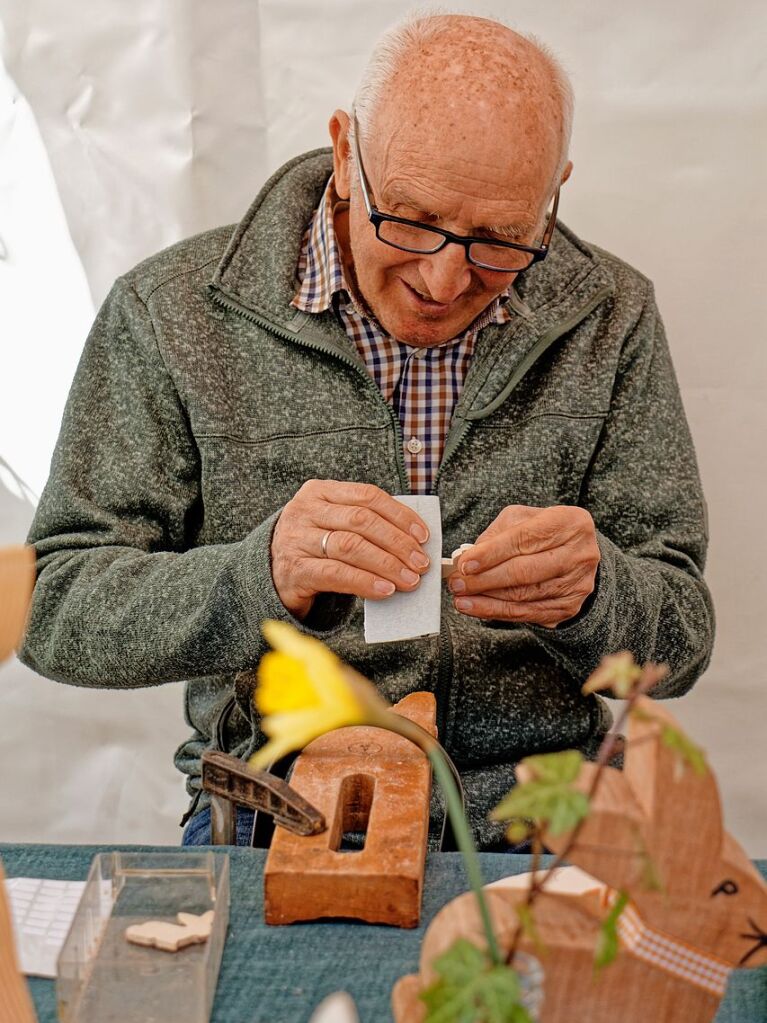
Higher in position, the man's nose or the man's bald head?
the man's bald head

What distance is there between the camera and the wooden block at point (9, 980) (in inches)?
33.7

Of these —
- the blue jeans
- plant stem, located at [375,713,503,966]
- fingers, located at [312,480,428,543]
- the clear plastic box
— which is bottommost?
the blue jeans

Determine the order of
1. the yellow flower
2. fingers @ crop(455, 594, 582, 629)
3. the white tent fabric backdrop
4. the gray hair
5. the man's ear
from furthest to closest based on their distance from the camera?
the white tent fabric backdrop → the man's ear → the gray hair → fingers @ crop(455, 594, 582, 629) → the yellow flower

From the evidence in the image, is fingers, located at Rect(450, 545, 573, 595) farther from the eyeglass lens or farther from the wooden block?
the wooden block

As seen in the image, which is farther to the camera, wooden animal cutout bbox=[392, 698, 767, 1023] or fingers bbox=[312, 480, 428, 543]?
fingers bbox=[312, 480, 428, 543]

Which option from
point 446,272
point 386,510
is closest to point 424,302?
point 446,272

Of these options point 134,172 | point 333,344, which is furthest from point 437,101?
point 134,172

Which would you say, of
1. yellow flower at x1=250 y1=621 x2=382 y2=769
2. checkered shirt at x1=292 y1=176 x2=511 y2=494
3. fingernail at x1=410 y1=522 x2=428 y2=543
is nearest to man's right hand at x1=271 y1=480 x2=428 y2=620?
fingernail at x1=410 y1=522 x2=428 y2=543

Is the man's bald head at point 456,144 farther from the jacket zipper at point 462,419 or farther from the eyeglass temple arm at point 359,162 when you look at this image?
the jacket zipper at point 462,419

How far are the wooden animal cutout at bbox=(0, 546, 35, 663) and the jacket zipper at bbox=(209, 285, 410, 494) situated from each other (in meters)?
1.08

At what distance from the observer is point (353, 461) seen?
188cm

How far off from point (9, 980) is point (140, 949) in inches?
9.7

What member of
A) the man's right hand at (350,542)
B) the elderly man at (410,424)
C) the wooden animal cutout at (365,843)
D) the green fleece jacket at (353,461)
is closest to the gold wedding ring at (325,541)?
the man's right hand at (350,542)

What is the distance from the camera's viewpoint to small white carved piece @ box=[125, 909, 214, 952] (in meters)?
1.10
